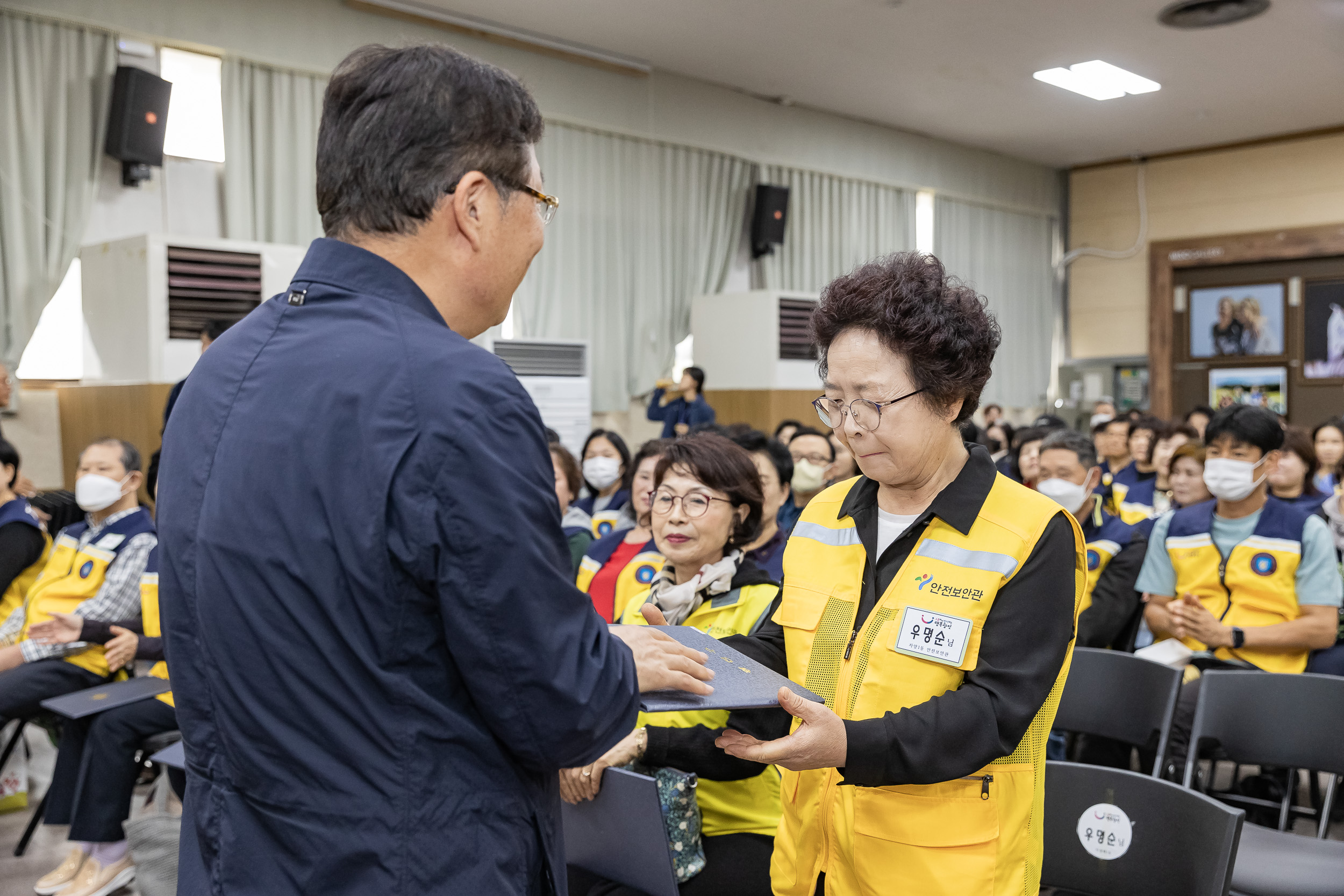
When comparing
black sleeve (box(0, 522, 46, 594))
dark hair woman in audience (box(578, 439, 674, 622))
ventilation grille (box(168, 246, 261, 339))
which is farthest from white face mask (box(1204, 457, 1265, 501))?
ventilation grille (box(168, 246, 261, 339))

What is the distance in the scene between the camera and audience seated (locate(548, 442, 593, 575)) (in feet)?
13.7

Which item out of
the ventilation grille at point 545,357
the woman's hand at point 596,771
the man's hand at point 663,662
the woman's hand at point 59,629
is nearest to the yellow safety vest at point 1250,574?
the woman's hand at point 596,771

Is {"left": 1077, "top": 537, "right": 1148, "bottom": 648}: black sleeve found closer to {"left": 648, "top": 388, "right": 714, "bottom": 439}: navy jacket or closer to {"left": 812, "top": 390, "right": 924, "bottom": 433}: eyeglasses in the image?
{"left": 812, "top": 390, "right": 924, "bottom": 433}: eyeglasses

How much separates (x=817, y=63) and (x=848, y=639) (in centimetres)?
819

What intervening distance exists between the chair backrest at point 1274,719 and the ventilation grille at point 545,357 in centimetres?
578

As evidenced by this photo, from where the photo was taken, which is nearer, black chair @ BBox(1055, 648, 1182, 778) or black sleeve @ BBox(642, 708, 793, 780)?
black sleeve @ BBox(642, 708, 793, 780)

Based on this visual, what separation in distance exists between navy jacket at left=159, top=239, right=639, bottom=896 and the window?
21.8 ft

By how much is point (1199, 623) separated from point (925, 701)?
2383mm

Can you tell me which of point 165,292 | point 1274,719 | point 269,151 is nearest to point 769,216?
point 269,151

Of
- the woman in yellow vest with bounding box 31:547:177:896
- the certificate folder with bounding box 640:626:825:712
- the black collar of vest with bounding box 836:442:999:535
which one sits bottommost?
the woman in yellow vest with bounding box 31:547:177:896

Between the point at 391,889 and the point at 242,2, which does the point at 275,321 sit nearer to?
the point at 391,889

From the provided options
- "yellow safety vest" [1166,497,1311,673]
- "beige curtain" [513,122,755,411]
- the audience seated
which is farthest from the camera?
"beige curtain" [513,122,755,411]

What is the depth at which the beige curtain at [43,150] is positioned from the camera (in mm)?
6066

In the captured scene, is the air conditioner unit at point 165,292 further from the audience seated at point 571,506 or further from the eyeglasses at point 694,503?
the eyeglasses at point 694,503
